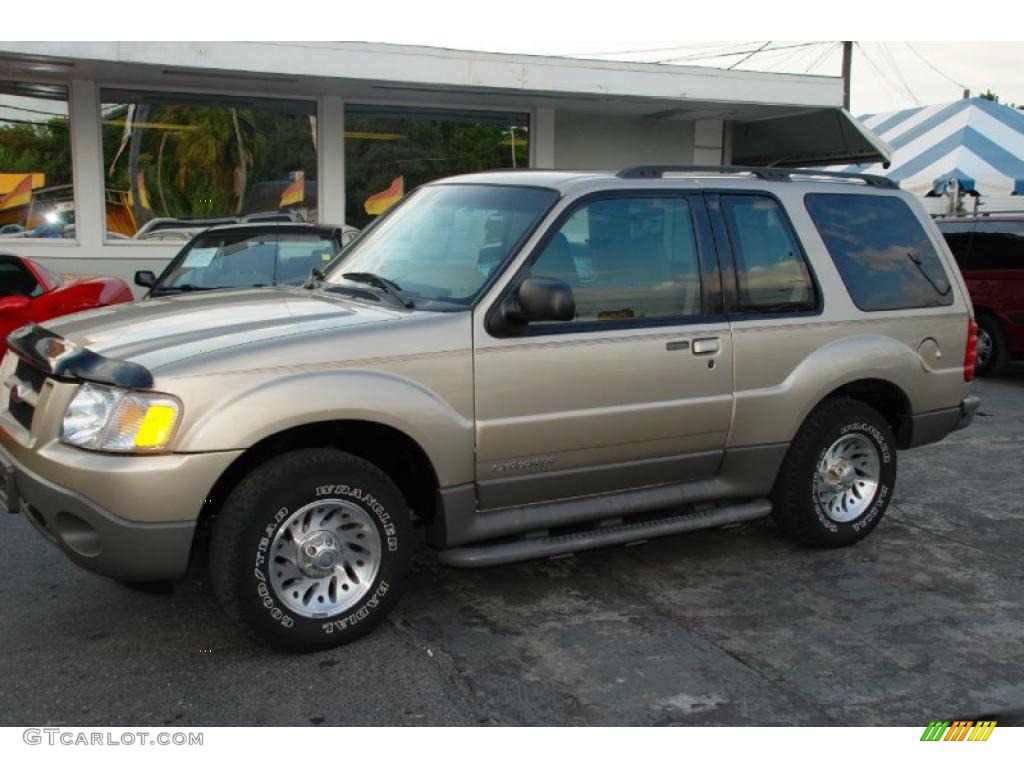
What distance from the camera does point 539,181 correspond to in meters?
4.82

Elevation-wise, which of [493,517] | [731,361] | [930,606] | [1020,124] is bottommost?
[930,606]

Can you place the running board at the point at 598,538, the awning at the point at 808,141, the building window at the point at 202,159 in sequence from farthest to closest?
the awning at the point at 808,141 < the building window at the point at 202,159 < the running board at the point at 598,538

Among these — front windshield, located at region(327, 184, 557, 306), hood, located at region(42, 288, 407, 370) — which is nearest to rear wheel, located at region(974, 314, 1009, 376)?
front windshield, located at region(327, 184, 557, 306)

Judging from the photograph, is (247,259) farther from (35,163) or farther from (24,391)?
(35,163)

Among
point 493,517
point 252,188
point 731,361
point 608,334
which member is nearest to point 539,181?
point 608,334

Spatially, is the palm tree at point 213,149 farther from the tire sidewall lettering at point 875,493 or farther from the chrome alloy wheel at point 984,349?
the tire sidewall lettering at point 875,493

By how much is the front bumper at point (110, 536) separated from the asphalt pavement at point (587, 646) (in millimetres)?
472

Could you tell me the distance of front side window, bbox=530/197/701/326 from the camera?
4594 millimetres

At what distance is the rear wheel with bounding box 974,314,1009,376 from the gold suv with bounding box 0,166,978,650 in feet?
21.6

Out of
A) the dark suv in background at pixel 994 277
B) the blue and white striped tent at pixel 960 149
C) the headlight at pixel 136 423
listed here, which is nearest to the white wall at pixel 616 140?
the blue and white striped tent at pixel 960 149

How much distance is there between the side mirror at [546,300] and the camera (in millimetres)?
4137

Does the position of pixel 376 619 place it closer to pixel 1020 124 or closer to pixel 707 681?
pixel 707 681

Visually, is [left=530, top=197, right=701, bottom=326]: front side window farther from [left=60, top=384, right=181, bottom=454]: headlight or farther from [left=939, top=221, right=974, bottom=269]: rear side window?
[left=939, top=221, right=974, bottom=269]: rear side window
